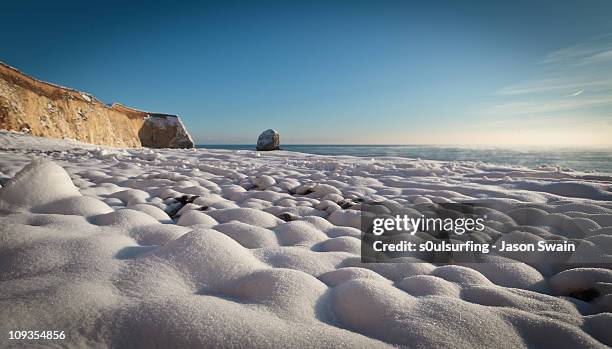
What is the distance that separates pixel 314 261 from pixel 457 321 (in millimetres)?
551

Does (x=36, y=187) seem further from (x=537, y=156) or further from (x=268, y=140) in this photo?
(x=537, y=156)

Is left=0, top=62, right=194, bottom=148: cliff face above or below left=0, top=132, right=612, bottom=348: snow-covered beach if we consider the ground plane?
above

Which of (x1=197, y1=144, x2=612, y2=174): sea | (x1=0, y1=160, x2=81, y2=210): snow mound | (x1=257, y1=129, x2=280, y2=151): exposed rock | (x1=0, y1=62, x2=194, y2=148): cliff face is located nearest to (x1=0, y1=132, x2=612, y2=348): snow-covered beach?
(x1=0, y1=160, x2=81, y2=210): snow mound

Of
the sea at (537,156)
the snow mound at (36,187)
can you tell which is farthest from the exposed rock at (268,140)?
the snow mound at (36,187)

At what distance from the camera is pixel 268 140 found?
1527cm

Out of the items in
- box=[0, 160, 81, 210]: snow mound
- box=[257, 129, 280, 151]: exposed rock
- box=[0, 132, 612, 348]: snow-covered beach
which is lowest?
box=[0, 132, 612, 348]: snow-covered beach

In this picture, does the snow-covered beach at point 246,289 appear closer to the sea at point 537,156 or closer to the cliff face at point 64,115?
the sea at point 537,156

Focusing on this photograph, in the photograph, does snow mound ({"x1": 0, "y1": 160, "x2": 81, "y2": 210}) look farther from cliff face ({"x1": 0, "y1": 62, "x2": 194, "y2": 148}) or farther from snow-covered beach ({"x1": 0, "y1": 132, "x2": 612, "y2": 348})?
cliff face ({"x1": 0, "y1": 62, "x2": 194, "y2": 148})

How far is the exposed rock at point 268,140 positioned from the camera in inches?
599

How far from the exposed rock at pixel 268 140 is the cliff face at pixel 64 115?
4.21 m

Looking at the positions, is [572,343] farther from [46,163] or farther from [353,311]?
[46,163]

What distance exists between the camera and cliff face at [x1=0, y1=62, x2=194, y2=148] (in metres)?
6.92

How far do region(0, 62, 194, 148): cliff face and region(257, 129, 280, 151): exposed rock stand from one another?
421 cm

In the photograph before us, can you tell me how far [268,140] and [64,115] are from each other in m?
8.62
